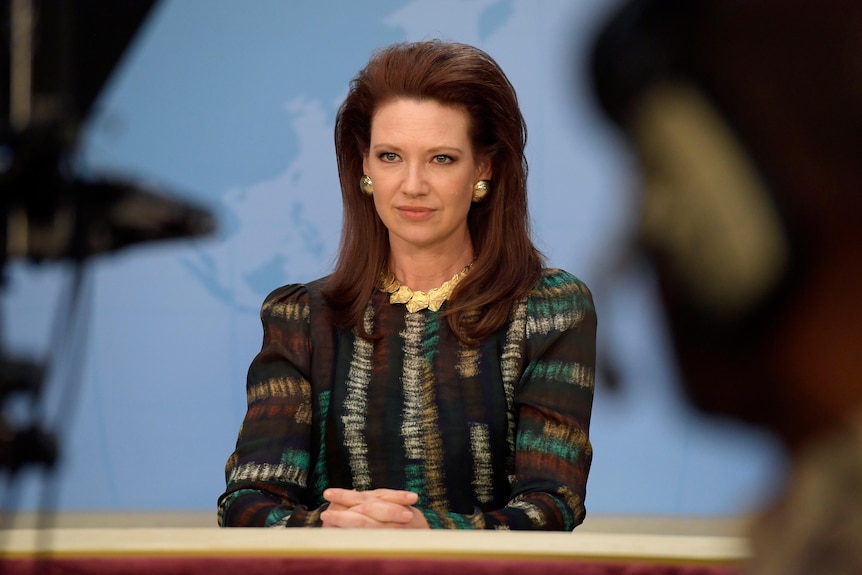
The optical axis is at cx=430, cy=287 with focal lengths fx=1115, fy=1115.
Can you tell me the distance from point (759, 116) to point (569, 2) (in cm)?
308

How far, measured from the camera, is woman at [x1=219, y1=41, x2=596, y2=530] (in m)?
1.84

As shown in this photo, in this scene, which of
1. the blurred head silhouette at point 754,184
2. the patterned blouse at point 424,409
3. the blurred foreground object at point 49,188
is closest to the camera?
the blurred head silhouette at point 754,184

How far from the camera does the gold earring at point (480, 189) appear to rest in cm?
201

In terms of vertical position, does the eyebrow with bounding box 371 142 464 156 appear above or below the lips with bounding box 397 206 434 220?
above

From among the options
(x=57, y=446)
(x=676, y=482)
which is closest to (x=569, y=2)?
(x=676, y=482)

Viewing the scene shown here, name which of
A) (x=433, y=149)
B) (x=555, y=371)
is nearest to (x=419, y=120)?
(x=433, y=149)

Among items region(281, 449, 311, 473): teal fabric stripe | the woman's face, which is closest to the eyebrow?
the woman's face

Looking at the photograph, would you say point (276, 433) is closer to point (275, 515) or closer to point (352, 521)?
point (275, 515)

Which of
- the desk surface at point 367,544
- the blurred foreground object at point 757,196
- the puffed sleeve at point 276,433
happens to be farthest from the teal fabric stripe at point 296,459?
the blurred foreground object at point 757,196

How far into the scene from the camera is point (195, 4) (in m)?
3.41

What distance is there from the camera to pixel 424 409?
190cm

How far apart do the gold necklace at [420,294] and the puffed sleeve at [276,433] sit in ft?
0.51

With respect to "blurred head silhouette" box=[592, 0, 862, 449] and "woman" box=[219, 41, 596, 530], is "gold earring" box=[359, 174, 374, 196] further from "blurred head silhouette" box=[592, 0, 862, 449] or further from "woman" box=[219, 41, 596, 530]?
"blurred head silhouette" box=[592, 0, 862, 449]

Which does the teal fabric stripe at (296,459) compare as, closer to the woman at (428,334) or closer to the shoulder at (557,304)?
the woman at (428,334)
